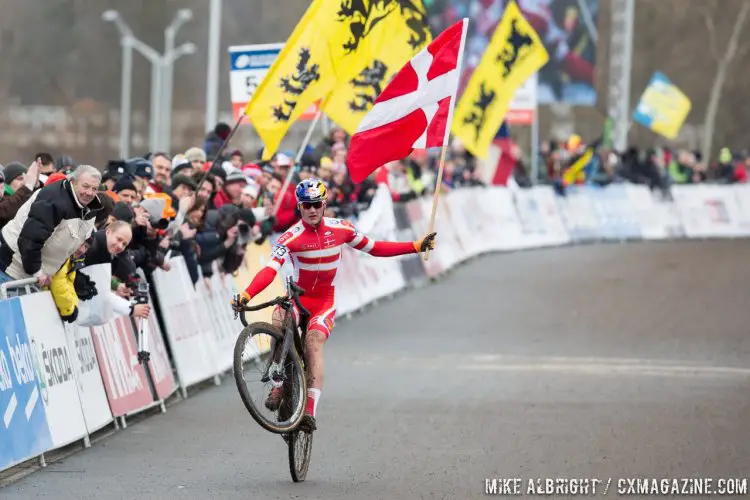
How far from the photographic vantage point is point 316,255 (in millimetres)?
11484

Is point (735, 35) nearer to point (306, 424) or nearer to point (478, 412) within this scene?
point (478, 412)

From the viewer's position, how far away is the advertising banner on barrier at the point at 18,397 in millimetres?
10742

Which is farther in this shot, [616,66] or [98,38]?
[98,38]

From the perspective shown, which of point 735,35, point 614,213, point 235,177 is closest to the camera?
point 235,177

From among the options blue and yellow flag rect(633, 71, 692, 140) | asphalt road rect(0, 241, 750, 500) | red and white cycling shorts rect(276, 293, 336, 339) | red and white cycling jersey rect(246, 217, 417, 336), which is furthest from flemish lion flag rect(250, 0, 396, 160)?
blue and yellow flag rect(633, 71, 692, 140)

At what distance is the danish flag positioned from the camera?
14109 mm

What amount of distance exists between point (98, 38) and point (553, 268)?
178 feet

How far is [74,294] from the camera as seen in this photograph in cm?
1205

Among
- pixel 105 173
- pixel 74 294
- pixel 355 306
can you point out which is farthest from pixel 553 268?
pixel 74 294

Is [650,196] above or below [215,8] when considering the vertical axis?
below

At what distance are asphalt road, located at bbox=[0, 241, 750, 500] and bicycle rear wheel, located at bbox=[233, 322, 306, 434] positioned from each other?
1.28 feet

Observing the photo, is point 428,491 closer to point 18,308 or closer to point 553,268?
point 18,308

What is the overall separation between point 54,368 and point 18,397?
32.2 inches

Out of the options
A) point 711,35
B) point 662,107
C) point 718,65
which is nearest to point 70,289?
point 662,107
